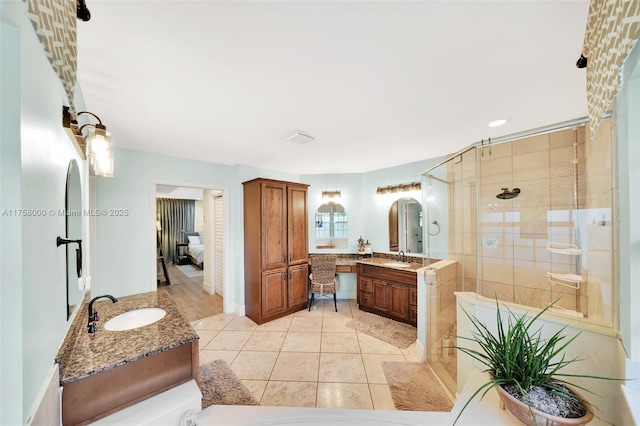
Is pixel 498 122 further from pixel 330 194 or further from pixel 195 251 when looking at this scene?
pixel 195 251

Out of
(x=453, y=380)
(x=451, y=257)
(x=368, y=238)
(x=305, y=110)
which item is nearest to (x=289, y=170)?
(x=368, y=238)

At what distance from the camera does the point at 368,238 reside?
4.25 m

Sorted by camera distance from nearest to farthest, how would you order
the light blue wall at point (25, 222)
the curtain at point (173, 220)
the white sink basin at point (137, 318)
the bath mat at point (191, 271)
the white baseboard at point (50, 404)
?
the light blue wall at point (25, 222), the white baseboard at point (50, 404), the white sink basin at point (137, 318), the bath mat at point (191, 271), the curtain at point (173, 220)

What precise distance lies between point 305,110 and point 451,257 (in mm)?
2763

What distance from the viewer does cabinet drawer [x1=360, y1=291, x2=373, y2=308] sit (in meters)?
3.51

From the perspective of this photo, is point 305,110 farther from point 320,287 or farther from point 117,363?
point 320,287

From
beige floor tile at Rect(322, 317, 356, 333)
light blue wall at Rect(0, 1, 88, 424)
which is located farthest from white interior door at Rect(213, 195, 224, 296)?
light blue wall at Rect(0, 1, 88, 424)

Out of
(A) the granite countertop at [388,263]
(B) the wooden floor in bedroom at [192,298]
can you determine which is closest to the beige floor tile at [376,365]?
(A) the granite countertop at [388,263]

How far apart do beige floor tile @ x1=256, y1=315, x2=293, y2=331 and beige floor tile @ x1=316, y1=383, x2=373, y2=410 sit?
1.19m

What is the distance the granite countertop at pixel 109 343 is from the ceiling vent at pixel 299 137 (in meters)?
1.88

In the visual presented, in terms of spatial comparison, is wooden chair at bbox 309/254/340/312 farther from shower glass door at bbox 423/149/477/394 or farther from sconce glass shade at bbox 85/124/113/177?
sconce glass shade at bbox 85/124/113/177

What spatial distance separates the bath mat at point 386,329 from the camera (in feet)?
8.91

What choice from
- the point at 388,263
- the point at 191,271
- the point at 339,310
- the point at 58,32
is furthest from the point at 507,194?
the point at 191,271

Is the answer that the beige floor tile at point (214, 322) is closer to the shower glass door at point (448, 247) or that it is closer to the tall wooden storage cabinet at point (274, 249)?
the tall wooden storage cabinet at point (274, 249)
